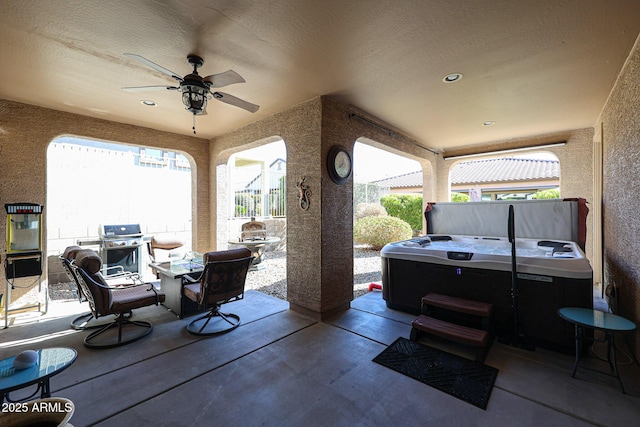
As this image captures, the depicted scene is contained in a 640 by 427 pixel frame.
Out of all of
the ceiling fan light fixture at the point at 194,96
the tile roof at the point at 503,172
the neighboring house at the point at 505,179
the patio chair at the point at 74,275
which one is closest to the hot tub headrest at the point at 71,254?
the patio chair at the point at 74,275

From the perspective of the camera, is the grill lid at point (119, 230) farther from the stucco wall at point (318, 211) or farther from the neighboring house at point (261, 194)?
the stucco wall at point (318, 211)

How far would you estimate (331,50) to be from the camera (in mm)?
2455

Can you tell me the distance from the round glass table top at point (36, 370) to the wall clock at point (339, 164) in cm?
297

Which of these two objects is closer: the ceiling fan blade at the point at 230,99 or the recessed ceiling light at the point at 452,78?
the ceiling fan blade at the point at 230,99

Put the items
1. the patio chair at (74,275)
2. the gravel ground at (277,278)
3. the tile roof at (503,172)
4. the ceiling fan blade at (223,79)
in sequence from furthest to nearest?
1. the tile roof at (503,172)
2. the gravel ground at (277,278)
3. the patio chair at (74,275)
4. the ceiling fan blade at (223,79)

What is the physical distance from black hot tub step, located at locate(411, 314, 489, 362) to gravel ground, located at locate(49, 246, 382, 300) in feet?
5.50

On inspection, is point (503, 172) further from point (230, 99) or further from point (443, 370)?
point (230, 99)

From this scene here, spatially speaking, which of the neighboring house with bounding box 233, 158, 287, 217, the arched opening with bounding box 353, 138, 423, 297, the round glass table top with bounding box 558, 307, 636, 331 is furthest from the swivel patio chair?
the round glass table top with bounding box 558, 307, 636, 331

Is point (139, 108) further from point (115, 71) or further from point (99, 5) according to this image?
point (99, 5)

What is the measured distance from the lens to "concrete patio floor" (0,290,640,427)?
1.86 metres

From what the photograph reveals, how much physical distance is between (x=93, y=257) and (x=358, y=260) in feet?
19.0

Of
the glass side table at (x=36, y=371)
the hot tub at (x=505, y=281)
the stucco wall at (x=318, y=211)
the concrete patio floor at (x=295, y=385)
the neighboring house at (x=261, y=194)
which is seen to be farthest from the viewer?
the neighboring house at (x=261, y=194)

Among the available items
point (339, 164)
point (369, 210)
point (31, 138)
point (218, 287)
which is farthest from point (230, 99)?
point (369, 210)

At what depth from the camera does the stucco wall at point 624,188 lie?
2.46 m
